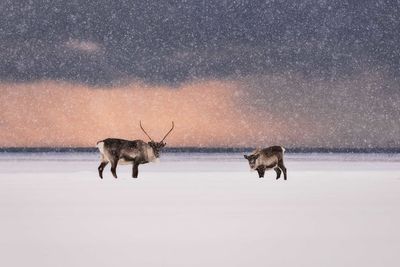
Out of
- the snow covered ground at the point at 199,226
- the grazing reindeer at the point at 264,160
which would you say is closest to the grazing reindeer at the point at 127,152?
the grazing reindeer at the point at 264,160

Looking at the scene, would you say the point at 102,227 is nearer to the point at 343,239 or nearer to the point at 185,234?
the point at 185,234

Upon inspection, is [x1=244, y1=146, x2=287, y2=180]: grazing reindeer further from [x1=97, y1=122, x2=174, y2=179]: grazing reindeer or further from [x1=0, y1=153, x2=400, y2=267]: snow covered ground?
[x1=0, y1=153, x2=400, y2=267]: snow covered ground

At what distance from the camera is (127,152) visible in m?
17.3

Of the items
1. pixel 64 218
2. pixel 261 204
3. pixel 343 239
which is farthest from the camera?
pixel 261 204

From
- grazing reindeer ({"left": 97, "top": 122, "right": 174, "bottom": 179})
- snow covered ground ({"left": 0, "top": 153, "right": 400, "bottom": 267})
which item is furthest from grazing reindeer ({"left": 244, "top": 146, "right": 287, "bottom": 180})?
snow covered ground ({"left": 0, "top": 153, "right": 400, "bottom": 267})

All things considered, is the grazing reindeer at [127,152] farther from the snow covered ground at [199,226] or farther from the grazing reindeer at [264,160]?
the snow covered ground at [199,226]

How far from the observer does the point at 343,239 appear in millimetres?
7430

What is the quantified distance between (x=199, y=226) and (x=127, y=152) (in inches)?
355

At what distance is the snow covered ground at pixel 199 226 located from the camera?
645 cm

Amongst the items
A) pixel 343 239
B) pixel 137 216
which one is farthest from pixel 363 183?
pixel 343 239

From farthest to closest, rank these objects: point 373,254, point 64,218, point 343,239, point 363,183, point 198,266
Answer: point 363,183 → point 64,218 → point 343,239 → point 373,254 → point 198,266

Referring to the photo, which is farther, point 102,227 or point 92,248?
point 102,227

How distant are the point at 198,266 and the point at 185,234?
71.0 inches

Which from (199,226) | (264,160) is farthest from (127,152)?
(199,226)
